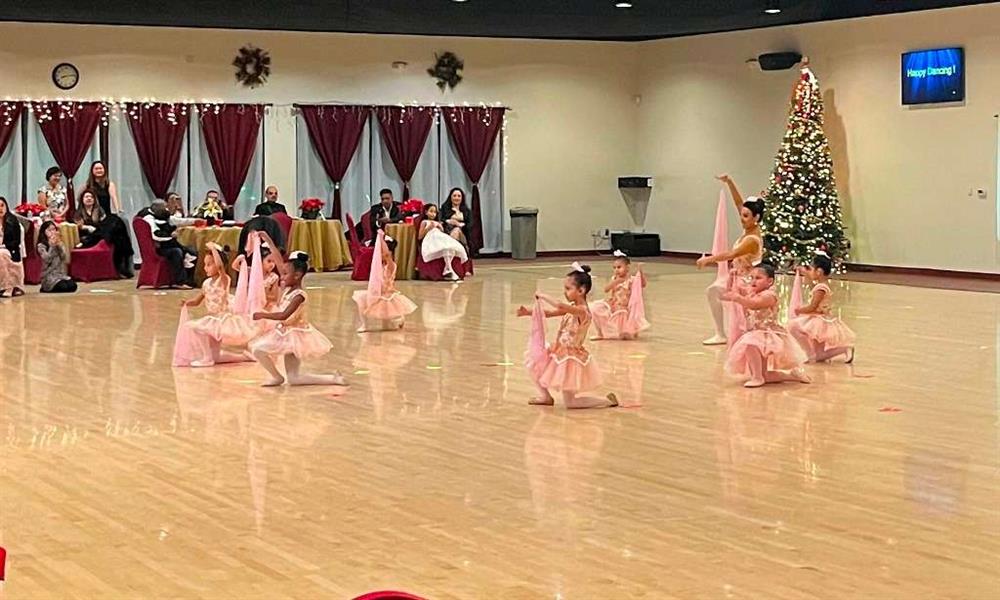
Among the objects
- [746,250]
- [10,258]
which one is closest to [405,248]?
[10,258]

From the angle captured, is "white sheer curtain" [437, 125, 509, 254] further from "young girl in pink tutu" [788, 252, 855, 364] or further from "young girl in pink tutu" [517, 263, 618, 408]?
"young girl in pink tutu" [517, 263, 618, 408]

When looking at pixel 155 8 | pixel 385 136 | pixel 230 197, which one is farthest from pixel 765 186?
pixel 155 8

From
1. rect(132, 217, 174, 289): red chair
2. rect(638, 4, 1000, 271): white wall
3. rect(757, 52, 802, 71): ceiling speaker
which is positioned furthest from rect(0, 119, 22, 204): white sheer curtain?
rect(757, 52, 802, 71): ceiling speaker

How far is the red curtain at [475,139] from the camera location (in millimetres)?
24281

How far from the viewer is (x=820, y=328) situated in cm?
1142

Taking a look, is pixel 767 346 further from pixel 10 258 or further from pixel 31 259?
pixel 31 259

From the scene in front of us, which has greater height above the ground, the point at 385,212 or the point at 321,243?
the point at 385,212

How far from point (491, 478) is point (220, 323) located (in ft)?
15.2

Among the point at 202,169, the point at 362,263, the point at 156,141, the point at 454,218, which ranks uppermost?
the point at 156,141

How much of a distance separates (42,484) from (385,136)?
55.3 ft

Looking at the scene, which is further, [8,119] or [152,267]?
[8,119]

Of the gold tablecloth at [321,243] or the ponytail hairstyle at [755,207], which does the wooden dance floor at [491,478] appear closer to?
the ponytail hairstyle at [755,207]

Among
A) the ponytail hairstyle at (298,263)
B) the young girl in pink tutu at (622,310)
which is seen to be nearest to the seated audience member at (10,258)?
the young girl in pink tutu at (622,310)

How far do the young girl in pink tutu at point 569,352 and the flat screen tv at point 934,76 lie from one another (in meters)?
12.4
